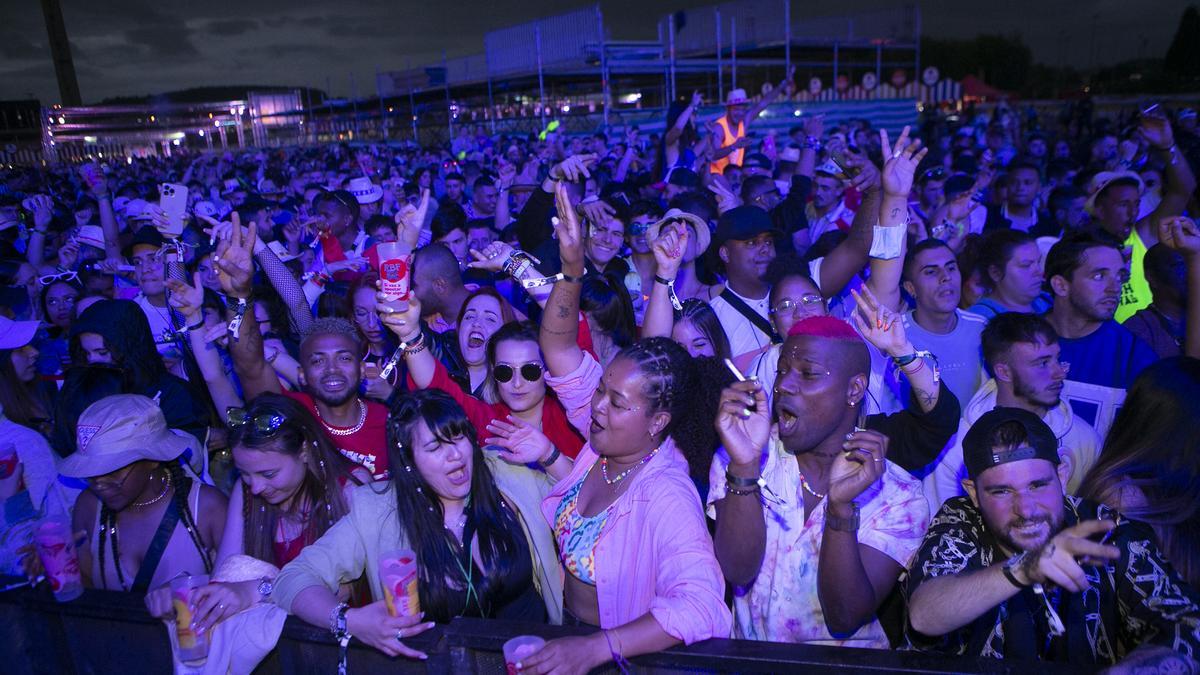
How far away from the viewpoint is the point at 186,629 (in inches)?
87.5

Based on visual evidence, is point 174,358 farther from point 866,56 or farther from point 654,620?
point 866,56

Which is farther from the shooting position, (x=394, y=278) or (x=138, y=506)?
(x=394, y=278)

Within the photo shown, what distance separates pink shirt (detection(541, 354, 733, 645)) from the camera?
1.96 m

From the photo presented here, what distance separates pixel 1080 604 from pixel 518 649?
151 centimetres

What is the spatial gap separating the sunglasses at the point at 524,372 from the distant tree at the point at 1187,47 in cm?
4355

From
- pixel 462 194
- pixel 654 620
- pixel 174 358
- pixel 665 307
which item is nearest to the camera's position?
pixel 654 620

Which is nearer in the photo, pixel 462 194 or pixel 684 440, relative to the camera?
pixel 684 440

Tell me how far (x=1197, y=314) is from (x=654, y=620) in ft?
9.95

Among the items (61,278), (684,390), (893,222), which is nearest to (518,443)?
(684,390)

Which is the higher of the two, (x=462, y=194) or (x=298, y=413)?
(x=462, y=194)

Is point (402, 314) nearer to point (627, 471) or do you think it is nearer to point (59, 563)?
point (627, 471)

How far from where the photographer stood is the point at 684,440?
110 inches

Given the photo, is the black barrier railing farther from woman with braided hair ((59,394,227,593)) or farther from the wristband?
the wristband

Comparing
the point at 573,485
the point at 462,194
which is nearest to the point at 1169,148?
the point at 573,485
